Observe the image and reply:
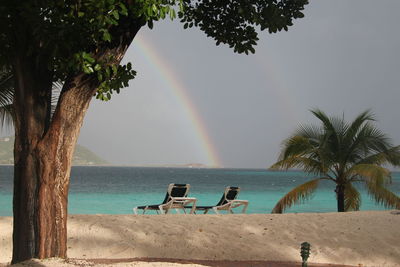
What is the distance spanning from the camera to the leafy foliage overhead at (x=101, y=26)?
198 inches

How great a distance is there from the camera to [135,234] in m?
9.38

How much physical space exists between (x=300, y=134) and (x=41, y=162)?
10.8m

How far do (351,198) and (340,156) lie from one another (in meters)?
1.22

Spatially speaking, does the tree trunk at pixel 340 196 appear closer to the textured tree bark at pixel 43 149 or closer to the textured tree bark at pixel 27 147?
the textured tree bark at pixel 43 149

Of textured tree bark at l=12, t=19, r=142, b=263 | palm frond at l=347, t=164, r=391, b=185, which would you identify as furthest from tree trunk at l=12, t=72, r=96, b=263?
palm frond at l=347, t=164, r=391, b=185

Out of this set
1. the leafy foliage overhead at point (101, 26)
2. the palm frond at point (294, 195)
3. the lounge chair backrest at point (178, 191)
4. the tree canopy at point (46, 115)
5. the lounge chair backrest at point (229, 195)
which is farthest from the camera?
the palm frond at point (294, 195)

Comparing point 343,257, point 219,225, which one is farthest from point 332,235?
point 219,225

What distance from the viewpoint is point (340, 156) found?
1558 cm

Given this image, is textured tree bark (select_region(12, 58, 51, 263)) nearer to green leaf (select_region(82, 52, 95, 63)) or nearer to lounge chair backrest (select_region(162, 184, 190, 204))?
green leaf (select_region(82, 52, 95, 63))

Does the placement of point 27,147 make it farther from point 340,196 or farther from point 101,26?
point 340,196

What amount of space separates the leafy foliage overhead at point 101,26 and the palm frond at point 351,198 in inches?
385

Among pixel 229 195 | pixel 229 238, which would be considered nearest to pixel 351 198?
pixel 229 195

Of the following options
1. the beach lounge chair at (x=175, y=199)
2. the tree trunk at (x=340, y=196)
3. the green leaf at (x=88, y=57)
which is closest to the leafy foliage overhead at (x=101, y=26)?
the green leaf at (x=88, y=57)

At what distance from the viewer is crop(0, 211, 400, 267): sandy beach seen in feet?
28.8
